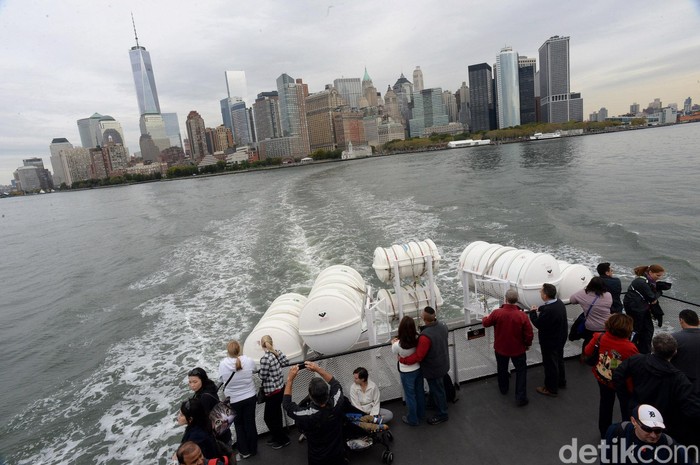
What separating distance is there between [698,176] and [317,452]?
53.0 meters

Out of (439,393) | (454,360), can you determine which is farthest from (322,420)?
(454,360)

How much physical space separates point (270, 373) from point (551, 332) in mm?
4051

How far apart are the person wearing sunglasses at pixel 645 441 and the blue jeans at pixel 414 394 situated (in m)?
2.33

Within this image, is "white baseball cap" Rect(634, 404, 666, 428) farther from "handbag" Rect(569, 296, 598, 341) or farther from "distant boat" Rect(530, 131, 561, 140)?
"distant boat" Rect(530, 131, 561, 140)

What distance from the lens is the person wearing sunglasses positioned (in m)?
3.31

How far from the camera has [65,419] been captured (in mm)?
10836

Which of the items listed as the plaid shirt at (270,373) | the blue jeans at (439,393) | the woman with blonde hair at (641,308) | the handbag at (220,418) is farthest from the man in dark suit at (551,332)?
the handbag at (220,418)

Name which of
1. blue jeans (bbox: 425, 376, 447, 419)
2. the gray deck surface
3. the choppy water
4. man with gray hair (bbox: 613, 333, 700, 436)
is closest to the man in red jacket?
the gray deck surface

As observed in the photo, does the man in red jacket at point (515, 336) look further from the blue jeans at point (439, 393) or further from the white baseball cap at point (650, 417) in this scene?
the white baseball cap at point (650, 417)

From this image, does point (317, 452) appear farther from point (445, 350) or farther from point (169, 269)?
point (169, 269)

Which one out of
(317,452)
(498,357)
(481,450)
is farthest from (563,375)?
(317,452)

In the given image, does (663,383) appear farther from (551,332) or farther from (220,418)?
(220,418)

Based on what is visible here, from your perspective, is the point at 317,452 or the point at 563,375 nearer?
the point at 317,452

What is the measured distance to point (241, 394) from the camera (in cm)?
532
